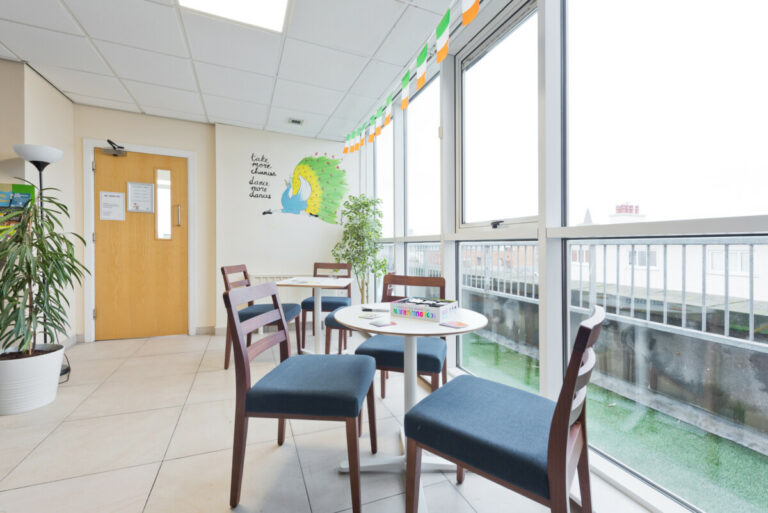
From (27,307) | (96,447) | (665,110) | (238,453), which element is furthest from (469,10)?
(27,307)

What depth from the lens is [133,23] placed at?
7.09 ft

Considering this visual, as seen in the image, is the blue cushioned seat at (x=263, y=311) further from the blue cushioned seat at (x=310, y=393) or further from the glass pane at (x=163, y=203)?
the glass pane at (x=163, y=203)

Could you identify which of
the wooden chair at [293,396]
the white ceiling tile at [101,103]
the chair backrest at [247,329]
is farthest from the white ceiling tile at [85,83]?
the wooden chair at [293,396]

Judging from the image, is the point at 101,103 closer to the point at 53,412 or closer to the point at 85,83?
the point at 85,83

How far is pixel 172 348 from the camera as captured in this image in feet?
11.1

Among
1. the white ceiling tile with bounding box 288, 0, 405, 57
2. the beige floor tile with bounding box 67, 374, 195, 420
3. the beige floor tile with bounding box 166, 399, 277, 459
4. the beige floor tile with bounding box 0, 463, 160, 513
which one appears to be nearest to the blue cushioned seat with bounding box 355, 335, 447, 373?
the beige floor tile with bounding box 166, 399, 277, 459

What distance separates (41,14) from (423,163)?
9.70 feet

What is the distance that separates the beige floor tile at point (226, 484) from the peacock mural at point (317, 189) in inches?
123

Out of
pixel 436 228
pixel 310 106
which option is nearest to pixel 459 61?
pixel 436 228

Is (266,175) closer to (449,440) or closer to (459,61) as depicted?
(459,61)

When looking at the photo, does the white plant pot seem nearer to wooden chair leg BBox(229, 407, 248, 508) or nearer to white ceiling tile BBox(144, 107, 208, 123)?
wooden chair leg BBox(229, 407, 248, 508)

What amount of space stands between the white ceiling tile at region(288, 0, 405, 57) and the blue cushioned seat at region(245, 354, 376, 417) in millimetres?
2199

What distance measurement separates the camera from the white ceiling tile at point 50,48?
2248 millimetres

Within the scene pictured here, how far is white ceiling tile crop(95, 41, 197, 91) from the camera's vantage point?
247 cm
